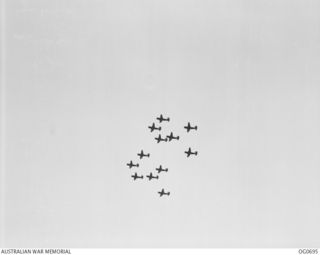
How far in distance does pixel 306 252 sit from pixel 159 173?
4045 cm

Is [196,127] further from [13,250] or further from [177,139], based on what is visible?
[13,250]

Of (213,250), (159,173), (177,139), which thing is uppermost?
(177,139)

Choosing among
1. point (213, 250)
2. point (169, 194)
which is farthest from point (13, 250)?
point (169, 194)

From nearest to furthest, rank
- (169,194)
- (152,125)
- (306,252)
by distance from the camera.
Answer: (306,252) → (152,125) → (169,194)

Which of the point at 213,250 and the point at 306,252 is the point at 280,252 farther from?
the point at 213,250

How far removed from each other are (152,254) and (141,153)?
3136 cm

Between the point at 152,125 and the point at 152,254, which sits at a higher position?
the point at 152,125

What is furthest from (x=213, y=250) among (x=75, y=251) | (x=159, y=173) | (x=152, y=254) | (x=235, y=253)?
(x=159, y=173)

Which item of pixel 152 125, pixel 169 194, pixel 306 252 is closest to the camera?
pixel 306 252

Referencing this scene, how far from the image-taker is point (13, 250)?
297 ft

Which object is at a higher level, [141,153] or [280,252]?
[141,153]

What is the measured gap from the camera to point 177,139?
11581 cm

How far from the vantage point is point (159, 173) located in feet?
392

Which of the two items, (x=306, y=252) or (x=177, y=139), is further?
(x=177, y=139)
